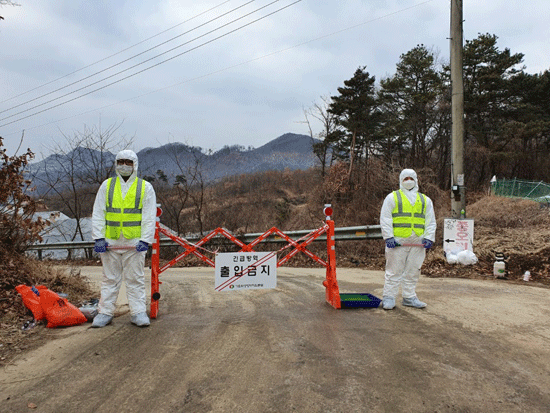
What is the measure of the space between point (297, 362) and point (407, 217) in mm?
3126

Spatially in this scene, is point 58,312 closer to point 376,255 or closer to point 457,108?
point 376,255

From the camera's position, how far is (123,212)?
5.11 meters

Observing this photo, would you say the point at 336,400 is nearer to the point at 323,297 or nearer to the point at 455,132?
the point at 323,297

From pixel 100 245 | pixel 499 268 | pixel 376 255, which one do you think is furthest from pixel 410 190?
pixel 376 255

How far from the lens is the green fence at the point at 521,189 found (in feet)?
77.3

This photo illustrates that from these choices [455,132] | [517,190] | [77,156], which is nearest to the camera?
[455,132]

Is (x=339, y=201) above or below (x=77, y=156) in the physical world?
below

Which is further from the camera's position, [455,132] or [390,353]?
[455,132]

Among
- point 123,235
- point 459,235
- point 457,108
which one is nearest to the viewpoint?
point 123,235

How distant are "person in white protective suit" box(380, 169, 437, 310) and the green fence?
20.7 m

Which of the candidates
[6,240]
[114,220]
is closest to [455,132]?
[114,220]

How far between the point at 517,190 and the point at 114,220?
27011 mm

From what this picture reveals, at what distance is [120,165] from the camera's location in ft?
17.1

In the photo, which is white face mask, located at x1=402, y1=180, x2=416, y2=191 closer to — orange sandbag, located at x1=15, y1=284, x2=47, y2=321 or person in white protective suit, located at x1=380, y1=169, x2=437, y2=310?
person in white protective suit, located at x1=380, y1=169, x2=437, y2=310
